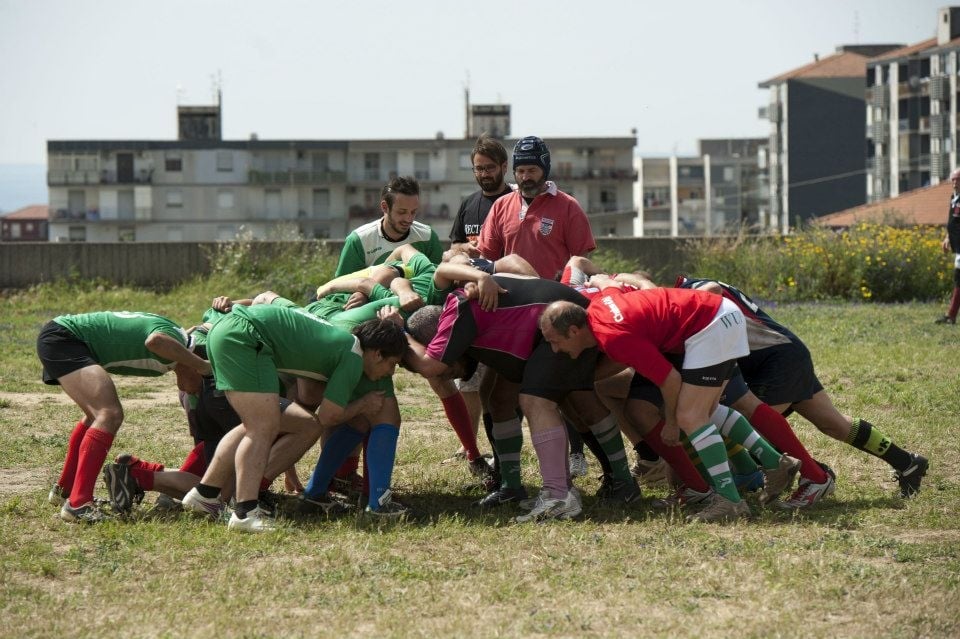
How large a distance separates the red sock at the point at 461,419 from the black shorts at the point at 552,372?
1.18 m

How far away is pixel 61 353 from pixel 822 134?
110 metres

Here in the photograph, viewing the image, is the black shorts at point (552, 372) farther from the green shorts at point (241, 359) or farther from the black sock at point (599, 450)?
the green shorts at point (241, 359)

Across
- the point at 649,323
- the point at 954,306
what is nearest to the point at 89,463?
the point at 649,323

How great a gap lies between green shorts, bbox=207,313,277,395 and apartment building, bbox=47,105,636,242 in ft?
312

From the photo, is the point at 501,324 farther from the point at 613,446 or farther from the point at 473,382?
the point at 473,382

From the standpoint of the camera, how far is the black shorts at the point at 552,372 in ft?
24.5

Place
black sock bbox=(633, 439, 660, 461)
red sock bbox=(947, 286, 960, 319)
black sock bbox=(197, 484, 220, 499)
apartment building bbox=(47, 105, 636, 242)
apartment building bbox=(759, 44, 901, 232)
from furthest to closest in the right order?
apartment building bbox=(759, 44, 901, 232) → apartment building bbox=(47, 105, 636, 242) → red sock bbox=(947, 286, 960, 319) → black sock bbox=(633, 439, 660, 461) → black sock bbox=(197, 484, 220, 499)

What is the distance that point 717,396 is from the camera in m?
7.31

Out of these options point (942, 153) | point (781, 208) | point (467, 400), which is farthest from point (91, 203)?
point (467, 400)

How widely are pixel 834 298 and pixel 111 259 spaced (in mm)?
12826

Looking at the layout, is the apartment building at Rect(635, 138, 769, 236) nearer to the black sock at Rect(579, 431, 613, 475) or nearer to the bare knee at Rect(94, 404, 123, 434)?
the black sock at Rect(579, 431, 613, 475)

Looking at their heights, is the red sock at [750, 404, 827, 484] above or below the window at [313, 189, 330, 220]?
below


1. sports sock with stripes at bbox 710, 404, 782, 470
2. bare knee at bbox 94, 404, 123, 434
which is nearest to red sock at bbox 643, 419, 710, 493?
sports sock with stripes at bbox 710, 404, 782, 470

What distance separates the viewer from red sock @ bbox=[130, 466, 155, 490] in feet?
25.1
